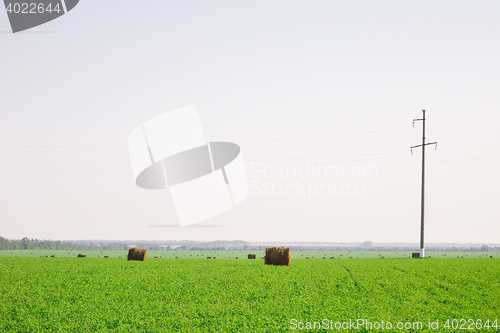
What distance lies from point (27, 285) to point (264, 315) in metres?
14.6

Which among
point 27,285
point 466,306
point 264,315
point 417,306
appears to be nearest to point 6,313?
point 27,285

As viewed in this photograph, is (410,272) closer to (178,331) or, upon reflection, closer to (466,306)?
(466,306)

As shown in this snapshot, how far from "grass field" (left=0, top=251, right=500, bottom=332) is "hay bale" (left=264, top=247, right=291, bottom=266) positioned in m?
5.84

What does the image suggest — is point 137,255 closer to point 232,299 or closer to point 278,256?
point 278,256

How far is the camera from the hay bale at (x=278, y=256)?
1425 inches

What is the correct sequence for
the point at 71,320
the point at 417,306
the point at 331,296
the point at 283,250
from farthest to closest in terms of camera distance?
the point at 283,250, the point at 331,296, the point at 417,306, the point at 71,320

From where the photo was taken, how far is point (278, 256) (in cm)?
3666

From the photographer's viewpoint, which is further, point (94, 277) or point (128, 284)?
point (94, 277)

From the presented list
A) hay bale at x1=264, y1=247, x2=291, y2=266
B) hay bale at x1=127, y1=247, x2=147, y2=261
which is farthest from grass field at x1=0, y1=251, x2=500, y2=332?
hay bale at x1=127, y1=247, x2=147, y2=261

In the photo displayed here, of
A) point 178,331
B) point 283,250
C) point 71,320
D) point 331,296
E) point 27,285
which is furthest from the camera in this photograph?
point 283,250

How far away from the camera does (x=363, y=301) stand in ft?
67.7

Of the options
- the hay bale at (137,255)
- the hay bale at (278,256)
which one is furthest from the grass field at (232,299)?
the hay bale at (137,255)

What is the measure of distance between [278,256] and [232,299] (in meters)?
15.8

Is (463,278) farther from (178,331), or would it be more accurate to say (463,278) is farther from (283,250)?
(178,331)
